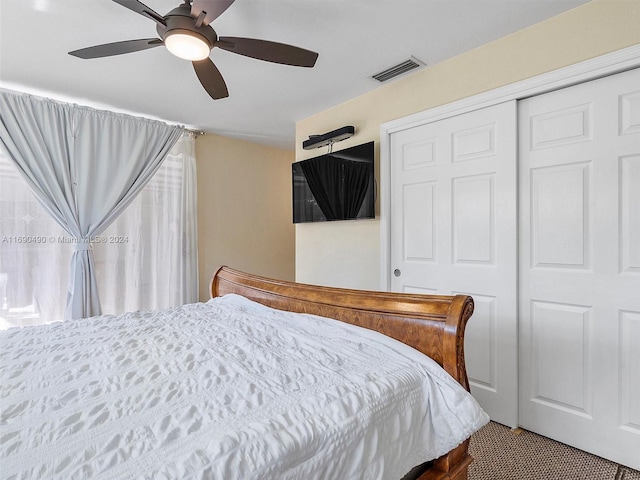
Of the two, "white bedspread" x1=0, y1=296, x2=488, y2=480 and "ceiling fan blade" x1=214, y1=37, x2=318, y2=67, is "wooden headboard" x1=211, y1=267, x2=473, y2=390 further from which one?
"ceiling fan blade" x1=214, y1=37, x2=318, y2=67

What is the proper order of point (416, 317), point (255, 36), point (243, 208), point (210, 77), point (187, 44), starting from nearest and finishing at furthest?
point (416, 317), point (187, 44), point (210, 77), point (255, 36), point (243, 208)

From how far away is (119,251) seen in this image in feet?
11.1

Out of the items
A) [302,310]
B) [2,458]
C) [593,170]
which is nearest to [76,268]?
[302,310]

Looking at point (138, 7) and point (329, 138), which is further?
point (329, 138)

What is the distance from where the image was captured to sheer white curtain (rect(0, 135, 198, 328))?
2.84 m

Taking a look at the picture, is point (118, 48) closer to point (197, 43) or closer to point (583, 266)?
point (197, 43)

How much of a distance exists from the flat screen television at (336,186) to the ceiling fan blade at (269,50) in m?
1.09

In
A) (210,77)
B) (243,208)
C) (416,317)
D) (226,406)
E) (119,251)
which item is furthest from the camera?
(243,208)

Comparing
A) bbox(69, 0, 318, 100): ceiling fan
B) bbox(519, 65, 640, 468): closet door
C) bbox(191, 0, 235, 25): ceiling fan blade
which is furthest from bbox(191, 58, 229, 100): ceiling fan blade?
bbox(519, 65, 640, 468): closet door

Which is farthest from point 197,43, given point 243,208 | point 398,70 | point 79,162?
point 243,208

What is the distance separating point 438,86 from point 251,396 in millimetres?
2449

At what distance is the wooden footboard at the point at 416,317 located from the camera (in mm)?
1177

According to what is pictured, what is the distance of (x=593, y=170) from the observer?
71.8 inches

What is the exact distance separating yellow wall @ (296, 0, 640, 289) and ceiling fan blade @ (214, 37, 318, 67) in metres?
1.11
